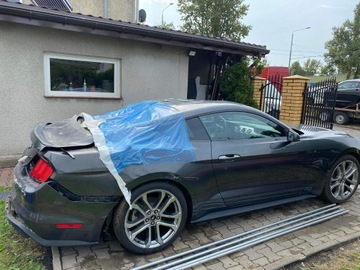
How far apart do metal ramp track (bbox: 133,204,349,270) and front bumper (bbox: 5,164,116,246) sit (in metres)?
0.57

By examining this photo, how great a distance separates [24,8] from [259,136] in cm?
413

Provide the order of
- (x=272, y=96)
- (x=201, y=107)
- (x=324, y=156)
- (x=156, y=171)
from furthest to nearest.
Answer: (x=272, y=96) < (x=324, y=156) < (x=201, y=107) < (x=156, y=171)

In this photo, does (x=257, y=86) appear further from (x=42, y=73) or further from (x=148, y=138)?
(x=148, y=138)

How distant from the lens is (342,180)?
4121 mm

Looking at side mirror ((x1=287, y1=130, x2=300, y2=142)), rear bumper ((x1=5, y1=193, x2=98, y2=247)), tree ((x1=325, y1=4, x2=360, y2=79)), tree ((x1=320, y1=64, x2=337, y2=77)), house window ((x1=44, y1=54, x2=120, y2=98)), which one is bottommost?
rear bumper ((x1=5, y1=193, x2=98, y2=247))

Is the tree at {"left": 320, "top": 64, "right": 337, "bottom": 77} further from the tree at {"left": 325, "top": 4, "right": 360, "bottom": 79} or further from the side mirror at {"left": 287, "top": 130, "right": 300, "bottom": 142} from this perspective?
the side mirror at {"left": 287, "top": 130, "right": 300, "bottom": 142}

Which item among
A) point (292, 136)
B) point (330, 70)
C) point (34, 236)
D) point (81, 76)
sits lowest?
point (34, 236)

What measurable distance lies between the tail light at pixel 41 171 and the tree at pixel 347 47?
30386 millimetres

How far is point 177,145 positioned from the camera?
2902 mm

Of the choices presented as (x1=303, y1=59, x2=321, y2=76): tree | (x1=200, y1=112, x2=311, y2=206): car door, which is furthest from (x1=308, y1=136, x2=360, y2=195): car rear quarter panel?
(x1=303, y1=59, x2=321, y2=76): tree

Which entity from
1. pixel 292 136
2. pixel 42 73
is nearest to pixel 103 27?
pixel 42 73

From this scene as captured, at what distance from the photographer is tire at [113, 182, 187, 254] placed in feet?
8.75

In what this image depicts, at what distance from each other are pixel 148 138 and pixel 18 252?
1.69 metres

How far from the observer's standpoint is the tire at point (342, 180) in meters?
3.98
